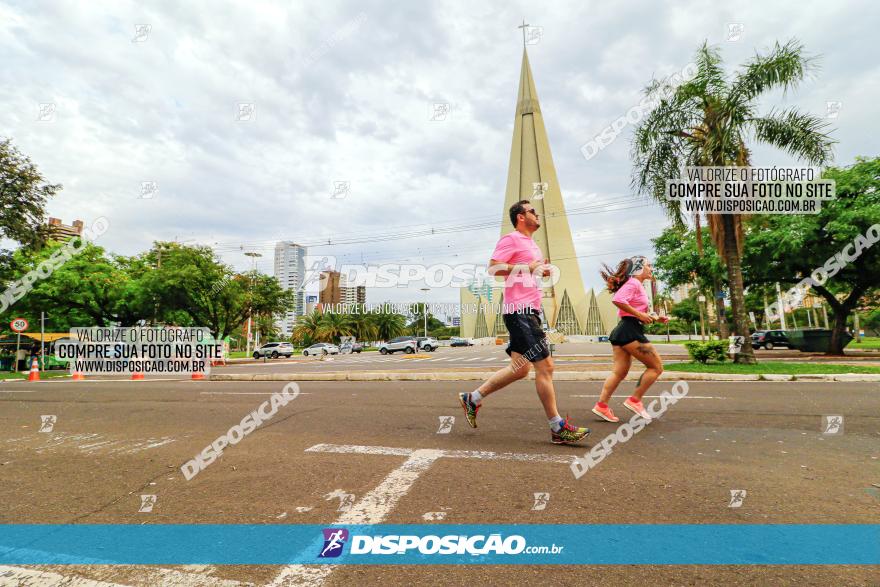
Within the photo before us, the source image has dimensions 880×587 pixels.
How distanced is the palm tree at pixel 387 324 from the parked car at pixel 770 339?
1898 inches

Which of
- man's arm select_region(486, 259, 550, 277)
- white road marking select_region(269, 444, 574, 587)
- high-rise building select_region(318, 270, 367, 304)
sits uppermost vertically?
Result: high-rise building select_region(318, 270, 367, 304)

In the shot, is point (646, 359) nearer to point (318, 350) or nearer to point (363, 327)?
point (318, 350)

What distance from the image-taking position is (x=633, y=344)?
4934 mm

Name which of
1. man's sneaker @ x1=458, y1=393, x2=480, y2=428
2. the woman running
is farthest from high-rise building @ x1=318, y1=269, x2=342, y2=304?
man's sneaker @ x1=458, y1=393, x2=480, y2=428

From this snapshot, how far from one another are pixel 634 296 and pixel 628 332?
43 centimetres

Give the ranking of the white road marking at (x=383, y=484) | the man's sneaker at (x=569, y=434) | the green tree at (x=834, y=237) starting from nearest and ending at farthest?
1. the white road marking at (x=383, y=484)
2. the man's sneaker at (x=569, y=434)
3. the green tree at (x=834, y=237)

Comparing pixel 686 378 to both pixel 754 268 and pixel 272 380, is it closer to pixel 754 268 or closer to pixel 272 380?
pixel 272 380

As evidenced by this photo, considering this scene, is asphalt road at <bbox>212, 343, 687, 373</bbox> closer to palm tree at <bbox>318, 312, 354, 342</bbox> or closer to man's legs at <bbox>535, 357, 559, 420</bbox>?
man's legs at <bbox>535, 357, 559, 420</bbox>

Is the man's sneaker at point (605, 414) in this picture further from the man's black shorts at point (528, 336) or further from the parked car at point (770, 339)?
the parked car at point (770, 339)

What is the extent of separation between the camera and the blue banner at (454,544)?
6.46 feet

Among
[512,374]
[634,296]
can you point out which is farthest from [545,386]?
[634,296]

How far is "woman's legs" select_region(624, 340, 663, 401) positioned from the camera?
193 inches

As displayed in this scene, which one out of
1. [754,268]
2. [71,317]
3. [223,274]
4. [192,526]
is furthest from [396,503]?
[71,317]

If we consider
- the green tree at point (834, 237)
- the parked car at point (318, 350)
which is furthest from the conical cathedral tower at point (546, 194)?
Result: the green tree at point (834, 237)
